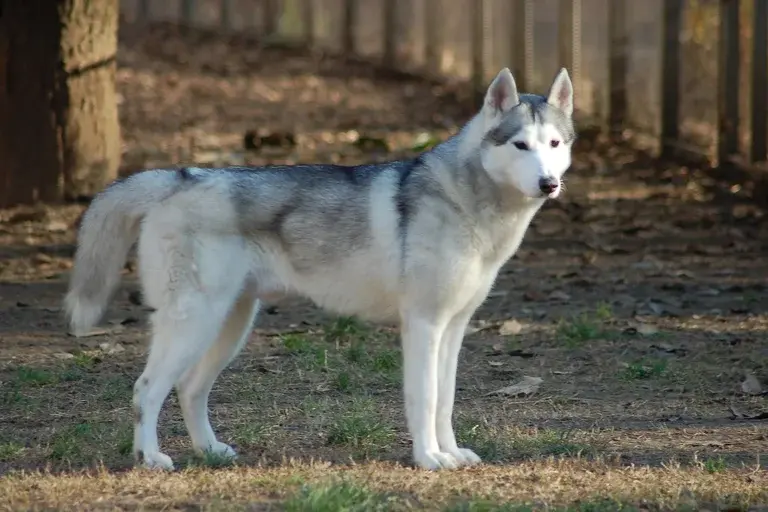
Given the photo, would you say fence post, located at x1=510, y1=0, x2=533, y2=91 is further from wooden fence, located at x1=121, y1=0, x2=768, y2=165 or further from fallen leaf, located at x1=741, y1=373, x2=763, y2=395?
fallen leaf, located at x1=741, y1=373, x2=763, y2=395

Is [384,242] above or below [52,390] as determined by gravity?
above

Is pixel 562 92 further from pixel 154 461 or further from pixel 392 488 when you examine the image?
pixel 154 461

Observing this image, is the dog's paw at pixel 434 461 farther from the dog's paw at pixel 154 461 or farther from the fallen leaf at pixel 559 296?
the fallen leaf at pixel 559 296

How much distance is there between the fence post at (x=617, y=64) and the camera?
1448cm

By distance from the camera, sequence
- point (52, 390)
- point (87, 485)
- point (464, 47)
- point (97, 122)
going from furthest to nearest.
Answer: point (464, 47), point (97, 122), point (52, 390), point (87, 485)

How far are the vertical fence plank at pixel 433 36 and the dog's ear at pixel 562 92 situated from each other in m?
14.4

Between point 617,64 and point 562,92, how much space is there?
9198mm

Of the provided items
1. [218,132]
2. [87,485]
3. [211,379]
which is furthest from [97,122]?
[87,485]

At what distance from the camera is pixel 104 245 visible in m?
5.57

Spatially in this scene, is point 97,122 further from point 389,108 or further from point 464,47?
point 464,47

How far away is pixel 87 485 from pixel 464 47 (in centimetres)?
1604

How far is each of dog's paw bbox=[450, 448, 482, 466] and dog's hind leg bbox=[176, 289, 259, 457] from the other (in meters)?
0.93

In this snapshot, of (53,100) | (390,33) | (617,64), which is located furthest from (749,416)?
(390,33)

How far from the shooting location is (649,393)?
679 centimetres
